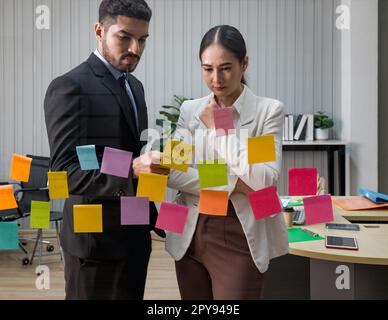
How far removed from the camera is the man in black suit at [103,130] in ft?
3.74

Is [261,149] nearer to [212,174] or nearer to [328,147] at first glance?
[212,174]

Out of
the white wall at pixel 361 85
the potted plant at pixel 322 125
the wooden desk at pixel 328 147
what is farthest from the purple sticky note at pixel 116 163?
the white wall at pixel 361 85

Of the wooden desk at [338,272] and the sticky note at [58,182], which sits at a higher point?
the sticky note at [58,182]

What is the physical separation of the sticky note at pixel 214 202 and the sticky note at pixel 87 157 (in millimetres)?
268

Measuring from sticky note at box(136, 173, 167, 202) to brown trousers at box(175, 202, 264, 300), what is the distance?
0.13 m

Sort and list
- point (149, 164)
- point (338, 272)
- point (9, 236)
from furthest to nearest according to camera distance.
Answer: point (338, 272)
point (9, 236)
point (149, 164)

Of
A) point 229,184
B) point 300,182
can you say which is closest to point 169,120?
point 229,184

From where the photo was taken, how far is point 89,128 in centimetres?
114

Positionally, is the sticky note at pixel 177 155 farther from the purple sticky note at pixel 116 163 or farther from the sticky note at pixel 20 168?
the sticky note at pixel 20 168

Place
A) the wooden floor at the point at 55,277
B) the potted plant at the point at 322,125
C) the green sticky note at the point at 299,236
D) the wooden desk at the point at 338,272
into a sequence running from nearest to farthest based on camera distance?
the wooden floor at the point at 55,277 < the potted plant at the point at 322,125 < the wooden desk at the point at 338,272 < the green sticky note at the point at 299,236

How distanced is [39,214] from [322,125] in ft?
2.63

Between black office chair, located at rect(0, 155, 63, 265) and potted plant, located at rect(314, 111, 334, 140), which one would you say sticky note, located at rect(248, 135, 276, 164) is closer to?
potted plant, located at rect(314, 111, 334, 140)
